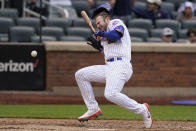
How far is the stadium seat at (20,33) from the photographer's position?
39.3ft

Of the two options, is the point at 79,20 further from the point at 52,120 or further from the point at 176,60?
the point at 52,120

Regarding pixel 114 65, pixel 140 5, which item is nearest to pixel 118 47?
pixel 114 65

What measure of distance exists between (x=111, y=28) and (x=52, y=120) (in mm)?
2158

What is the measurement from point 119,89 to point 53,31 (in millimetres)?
5889

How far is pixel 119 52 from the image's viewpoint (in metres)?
7.02

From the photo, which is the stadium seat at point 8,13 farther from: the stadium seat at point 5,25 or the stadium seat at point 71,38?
the stadium seat at point 71,38

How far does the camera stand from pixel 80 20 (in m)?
13.2

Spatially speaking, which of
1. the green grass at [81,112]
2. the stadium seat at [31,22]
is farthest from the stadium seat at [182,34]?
the stadium seat at [31,22]

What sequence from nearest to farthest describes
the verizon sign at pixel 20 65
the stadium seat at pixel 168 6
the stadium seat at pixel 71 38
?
1. the verizon sign at pixel 20 65
2. the stadium seat at pixel 71 38
3. the stadium seat at pixel 168 6

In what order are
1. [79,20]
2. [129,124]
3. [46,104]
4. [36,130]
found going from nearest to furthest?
1. [36,130]
2. [129,124]
3. [46,104]
4. [79,20]

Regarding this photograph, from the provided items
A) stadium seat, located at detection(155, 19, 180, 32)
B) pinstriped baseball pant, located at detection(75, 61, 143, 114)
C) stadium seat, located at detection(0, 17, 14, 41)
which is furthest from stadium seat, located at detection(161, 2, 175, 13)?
pinstriped baseball pant, located at detection(75, 61, 143, 114)

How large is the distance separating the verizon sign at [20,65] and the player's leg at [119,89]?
515cm

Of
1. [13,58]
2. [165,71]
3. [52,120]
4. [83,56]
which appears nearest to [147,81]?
[165,71]

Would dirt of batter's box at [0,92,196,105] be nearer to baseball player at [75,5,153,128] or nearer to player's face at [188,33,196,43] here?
player's face at [188,33,196,43]
